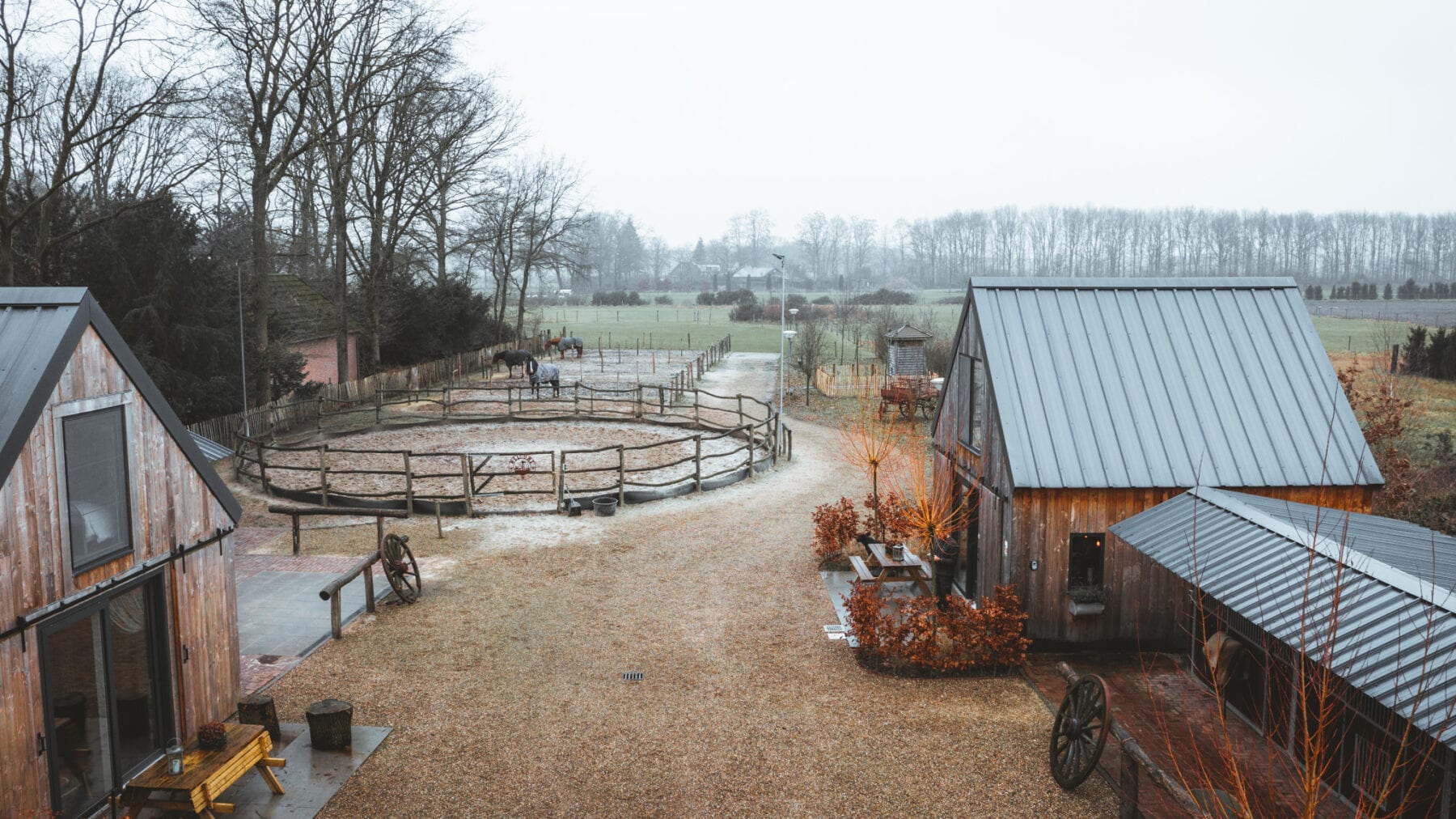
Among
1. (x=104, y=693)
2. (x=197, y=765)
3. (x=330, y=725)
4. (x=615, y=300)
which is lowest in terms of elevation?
(x=330, y=725)

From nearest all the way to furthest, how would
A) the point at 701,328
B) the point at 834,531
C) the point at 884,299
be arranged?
the point at 834,531 < the point at 701,328 < the point at 884,299

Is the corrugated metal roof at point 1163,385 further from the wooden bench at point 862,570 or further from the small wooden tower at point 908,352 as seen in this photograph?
the small wooden tower at point 908,352

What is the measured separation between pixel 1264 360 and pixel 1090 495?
3.91m

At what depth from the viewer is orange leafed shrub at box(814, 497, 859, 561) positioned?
1702 cm

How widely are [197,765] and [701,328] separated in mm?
79274

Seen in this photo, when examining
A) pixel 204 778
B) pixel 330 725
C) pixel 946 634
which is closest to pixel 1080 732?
pixel 946 634

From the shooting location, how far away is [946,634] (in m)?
12.3

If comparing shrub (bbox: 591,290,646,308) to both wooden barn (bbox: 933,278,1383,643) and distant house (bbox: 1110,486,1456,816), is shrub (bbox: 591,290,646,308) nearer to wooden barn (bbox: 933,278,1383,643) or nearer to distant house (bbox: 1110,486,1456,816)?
wooden barn (bbox: 933,278,1383,643)

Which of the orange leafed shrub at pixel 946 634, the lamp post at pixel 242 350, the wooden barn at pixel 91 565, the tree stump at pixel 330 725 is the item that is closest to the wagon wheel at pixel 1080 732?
the orange leafed shrub at pixel 946 634

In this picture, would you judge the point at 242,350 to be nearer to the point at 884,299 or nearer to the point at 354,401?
the point at 354,401

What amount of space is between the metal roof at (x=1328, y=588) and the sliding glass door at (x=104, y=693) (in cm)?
934

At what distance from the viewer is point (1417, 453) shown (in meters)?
24.0

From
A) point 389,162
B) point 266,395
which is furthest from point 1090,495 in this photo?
point 389,162

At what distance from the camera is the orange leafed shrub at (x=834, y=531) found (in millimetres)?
17016
